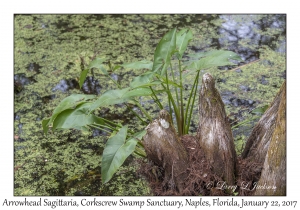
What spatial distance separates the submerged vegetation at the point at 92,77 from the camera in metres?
2.02

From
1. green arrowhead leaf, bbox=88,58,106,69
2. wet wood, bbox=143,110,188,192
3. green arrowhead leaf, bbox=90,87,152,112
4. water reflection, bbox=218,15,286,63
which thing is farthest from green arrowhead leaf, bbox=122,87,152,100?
water reflection, bbox=218,15,286,63

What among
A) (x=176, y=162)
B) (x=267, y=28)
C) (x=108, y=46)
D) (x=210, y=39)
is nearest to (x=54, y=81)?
(x=108, y=46)

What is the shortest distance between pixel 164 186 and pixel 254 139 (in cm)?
41

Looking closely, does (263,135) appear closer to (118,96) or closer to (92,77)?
(118,96)

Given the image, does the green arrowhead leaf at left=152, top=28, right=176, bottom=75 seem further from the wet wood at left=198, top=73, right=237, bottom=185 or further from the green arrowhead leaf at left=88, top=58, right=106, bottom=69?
the green arrowhead leaf at left=88, top=58, right=106, bottom=69

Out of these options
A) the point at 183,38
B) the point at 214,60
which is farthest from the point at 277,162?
the point at 183,38

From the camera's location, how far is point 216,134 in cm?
161

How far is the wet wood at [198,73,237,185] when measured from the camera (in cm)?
160

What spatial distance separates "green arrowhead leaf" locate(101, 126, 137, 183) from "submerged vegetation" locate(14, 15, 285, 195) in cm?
39

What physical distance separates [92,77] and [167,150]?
1311 millimetres

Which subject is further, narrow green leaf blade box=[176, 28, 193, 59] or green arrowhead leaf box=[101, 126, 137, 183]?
narrow green leaf blade box=[176, 28, 193, 59]

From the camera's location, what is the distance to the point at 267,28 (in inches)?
126

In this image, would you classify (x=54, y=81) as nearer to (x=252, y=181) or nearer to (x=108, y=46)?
(x=108, y=46)

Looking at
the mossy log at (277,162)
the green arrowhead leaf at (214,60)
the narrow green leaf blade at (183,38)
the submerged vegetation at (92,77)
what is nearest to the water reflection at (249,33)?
the submerged vegetation at (92,77)
